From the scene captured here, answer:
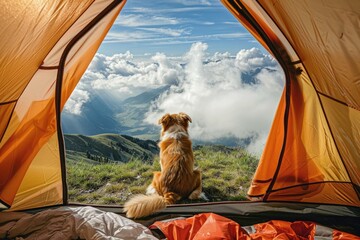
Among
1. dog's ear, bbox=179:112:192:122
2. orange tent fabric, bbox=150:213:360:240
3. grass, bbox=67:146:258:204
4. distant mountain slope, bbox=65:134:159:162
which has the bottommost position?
orange tent fabric, bbox=150:213:360:240

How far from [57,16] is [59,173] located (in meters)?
1.76

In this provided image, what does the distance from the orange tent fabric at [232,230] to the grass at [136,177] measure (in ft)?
3.84

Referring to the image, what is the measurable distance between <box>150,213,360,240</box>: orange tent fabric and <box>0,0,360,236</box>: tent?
11.1 inches

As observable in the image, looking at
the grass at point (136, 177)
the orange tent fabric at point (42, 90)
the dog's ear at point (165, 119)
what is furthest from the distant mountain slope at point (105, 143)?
the orange tent fabric at point (42, 90)

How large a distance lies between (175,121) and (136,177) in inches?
53.2

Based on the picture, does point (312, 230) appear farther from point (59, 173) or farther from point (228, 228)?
point (59, 173)

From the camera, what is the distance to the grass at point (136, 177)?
4.12 metres

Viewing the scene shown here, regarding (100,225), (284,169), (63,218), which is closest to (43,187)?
(63,218)

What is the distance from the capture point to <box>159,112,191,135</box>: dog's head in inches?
162

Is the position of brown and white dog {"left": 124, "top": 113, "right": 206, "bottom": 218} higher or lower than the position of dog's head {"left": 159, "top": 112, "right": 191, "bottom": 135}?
lower

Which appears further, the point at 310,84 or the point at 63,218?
the point at 310,84

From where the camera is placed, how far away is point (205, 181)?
181 inches

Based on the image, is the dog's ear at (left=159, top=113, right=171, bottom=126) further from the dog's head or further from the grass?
the grass

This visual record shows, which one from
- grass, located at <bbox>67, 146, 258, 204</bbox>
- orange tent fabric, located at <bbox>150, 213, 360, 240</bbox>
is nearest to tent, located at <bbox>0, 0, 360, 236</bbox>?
orange tent fabric, located at <bbox>150, 213, 360, 240</bbox>
